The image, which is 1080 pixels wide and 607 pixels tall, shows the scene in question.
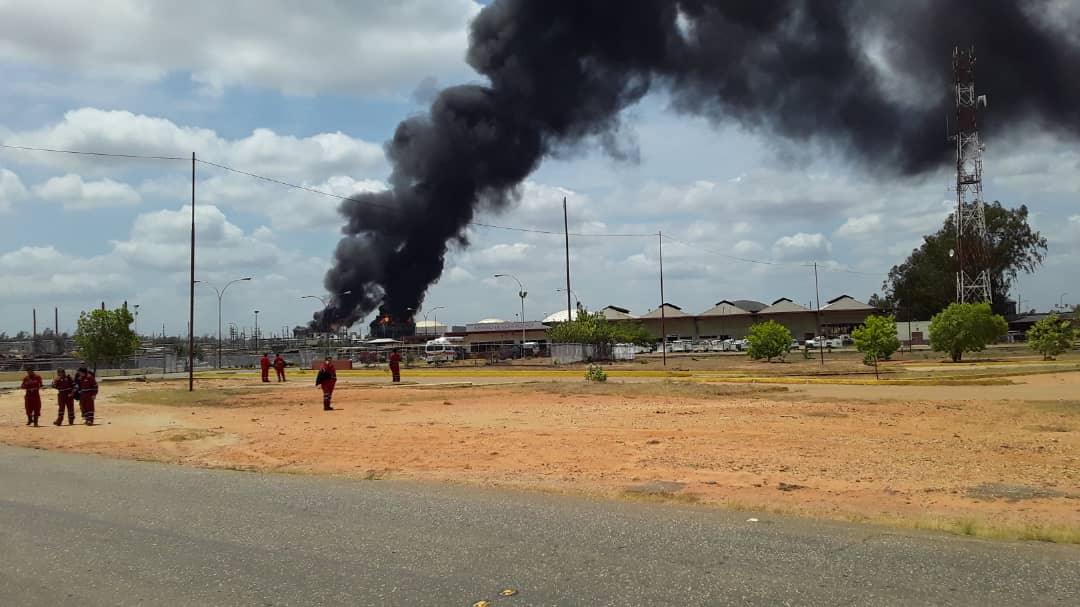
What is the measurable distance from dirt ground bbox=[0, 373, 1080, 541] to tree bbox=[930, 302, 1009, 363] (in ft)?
76.8

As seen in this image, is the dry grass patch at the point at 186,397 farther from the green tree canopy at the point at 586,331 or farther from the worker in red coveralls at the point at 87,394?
the green tree canopy at the point at 586,331

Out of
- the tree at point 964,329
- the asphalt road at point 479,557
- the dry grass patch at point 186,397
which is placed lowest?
the dry grass patch at point 186,397

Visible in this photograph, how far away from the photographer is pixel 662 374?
43.1 metres

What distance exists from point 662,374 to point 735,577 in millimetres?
37323

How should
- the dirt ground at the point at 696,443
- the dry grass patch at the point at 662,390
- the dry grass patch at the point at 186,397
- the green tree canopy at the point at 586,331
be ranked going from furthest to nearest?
1. the green tree canopy at the point at 586,331
2. the dry grass patch at the point at 186,397
3. the dry grass patch at the point at 662,390
4. the dirt ground at the point at 696,443

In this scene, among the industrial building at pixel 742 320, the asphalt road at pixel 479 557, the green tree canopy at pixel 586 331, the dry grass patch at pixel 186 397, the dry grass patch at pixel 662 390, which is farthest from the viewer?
the industrial building at pixel 742 320

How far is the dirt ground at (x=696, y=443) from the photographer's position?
1031cm

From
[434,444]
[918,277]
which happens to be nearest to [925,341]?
[918,277]

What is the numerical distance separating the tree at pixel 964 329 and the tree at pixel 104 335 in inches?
1964

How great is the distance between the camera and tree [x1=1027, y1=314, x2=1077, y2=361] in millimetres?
50438

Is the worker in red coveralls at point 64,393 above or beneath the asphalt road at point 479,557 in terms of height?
above

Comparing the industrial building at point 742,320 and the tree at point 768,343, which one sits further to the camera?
→ the industrial building at point 742,320

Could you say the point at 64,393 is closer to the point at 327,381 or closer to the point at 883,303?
the point at 327,381

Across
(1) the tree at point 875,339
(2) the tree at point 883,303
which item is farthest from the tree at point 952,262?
(1) the tree at point 875,339
